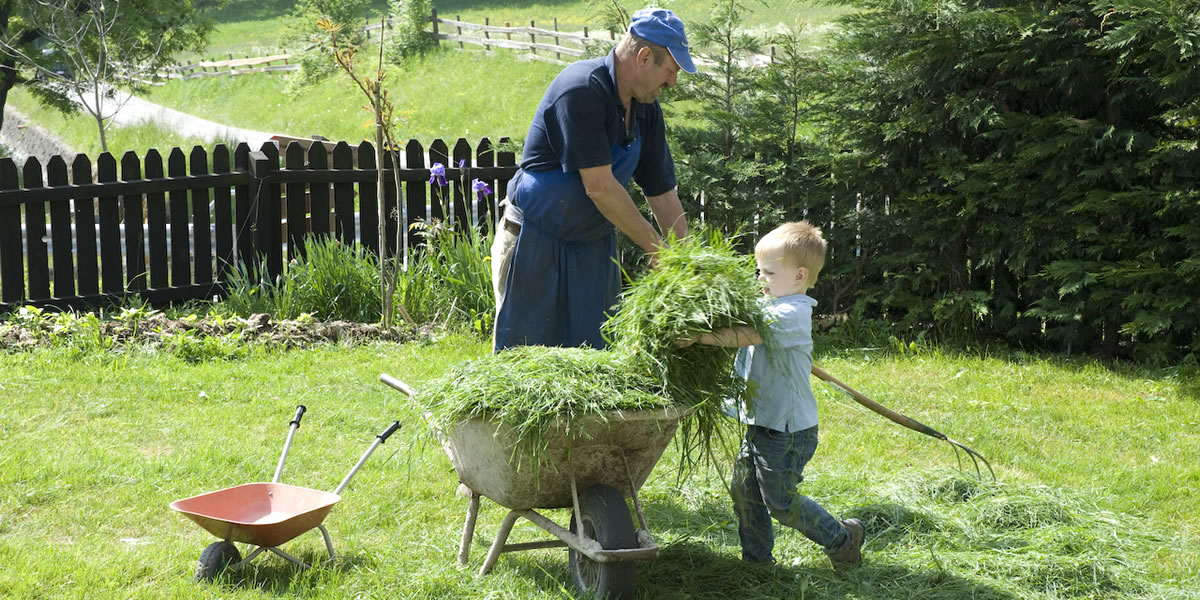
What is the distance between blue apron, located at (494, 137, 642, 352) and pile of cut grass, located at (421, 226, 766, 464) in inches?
21.3

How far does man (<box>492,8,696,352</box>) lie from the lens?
3.39 meters

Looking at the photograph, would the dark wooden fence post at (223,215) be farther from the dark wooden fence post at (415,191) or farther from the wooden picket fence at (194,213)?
the dark wooden fence post at (415,191)

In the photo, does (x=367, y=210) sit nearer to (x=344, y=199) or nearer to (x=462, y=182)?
(x=344, y=199)

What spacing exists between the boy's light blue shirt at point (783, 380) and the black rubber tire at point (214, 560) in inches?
61.9

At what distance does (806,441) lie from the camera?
3.29 m

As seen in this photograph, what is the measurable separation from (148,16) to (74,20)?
1315 millimetres

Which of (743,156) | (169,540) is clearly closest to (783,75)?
(743,156)

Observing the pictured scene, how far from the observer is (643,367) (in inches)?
117

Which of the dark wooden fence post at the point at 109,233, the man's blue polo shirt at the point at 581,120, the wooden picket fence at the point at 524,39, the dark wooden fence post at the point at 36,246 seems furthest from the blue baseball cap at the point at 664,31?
the wooden picket fence at the point at 524,39

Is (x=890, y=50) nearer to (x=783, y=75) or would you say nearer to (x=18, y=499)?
(x=783, y=75)

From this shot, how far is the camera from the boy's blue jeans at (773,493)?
3.28 meters

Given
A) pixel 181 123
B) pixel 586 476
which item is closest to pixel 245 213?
pixel 586 476

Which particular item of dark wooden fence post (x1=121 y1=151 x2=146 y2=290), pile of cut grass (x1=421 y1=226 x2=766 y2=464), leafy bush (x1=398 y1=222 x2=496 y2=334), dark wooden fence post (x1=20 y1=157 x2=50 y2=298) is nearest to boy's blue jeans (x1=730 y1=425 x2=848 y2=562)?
pile of cut grass (x1=421 y1=226 x2=766 y2=464)

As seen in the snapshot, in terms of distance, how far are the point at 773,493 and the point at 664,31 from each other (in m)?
1.47
